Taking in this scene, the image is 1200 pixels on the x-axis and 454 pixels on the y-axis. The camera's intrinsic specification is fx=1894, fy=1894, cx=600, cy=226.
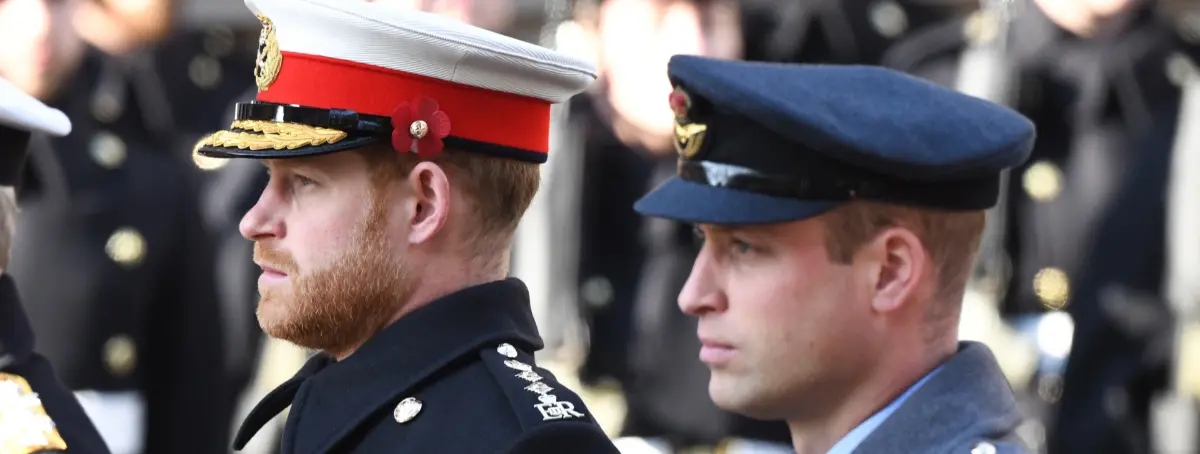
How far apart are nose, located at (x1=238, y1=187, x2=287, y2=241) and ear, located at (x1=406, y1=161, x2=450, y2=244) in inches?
7.7

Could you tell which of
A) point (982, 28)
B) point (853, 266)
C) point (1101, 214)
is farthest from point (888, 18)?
point (853, 266)

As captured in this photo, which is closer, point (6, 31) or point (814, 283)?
point (814, 283)

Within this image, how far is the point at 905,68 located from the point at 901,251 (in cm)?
364

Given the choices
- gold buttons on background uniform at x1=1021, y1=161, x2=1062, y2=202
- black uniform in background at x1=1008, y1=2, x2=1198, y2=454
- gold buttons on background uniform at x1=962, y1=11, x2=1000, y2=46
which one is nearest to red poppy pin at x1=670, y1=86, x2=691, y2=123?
black uniform in background at x1=1008, y1=2, x2=1198, y2=454

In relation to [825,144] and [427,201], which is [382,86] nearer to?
[427,201]

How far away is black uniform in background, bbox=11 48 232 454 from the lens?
6066 mm

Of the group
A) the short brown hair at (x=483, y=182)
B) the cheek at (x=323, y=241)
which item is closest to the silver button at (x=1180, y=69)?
the short brown hair at (x=483, y=182)

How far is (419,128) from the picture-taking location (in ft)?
9.32

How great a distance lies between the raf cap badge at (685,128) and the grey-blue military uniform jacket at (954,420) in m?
0.49

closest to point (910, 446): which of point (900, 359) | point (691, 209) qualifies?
point (900, 359)

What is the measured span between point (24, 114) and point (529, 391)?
44.8 inches

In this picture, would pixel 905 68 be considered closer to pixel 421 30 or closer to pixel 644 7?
pixel 644 7

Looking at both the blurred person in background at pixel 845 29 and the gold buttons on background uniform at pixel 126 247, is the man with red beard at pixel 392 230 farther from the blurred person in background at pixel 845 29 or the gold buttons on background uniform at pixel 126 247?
the blurred person in background at pixel 845 29

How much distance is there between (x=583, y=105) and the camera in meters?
7.14
